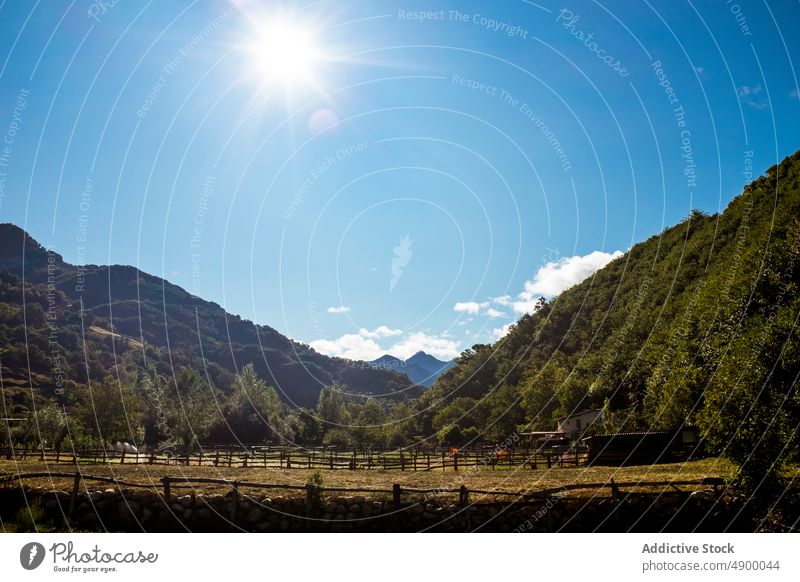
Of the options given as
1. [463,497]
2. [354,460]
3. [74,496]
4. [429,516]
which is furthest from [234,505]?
[354,460]

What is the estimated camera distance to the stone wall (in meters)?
20.3

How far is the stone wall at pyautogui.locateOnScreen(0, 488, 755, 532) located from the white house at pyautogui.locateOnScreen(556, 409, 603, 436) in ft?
140

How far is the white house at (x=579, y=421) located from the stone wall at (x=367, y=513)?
42.7 meters

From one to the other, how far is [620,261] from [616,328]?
174ft

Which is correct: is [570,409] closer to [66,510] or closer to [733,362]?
[733,362]

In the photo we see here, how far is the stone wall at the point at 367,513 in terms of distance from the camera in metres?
20.3

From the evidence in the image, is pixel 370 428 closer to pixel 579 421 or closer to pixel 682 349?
pixel 579 421

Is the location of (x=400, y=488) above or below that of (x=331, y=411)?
below

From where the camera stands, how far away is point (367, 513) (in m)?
22.0

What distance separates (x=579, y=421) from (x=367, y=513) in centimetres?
5450

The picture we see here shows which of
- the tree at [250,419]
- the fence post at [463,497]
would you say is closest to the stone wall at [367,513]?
the fence post at [463,497]

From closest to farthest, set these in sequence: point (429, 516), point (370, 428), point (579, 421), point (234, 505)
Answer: point (429, 516)
point (234, 505)
point (579, 421)
point (370, 428)

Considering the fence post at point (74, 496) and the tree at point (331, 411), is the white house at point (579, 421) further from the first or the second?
the fence post at point (74, 496)
